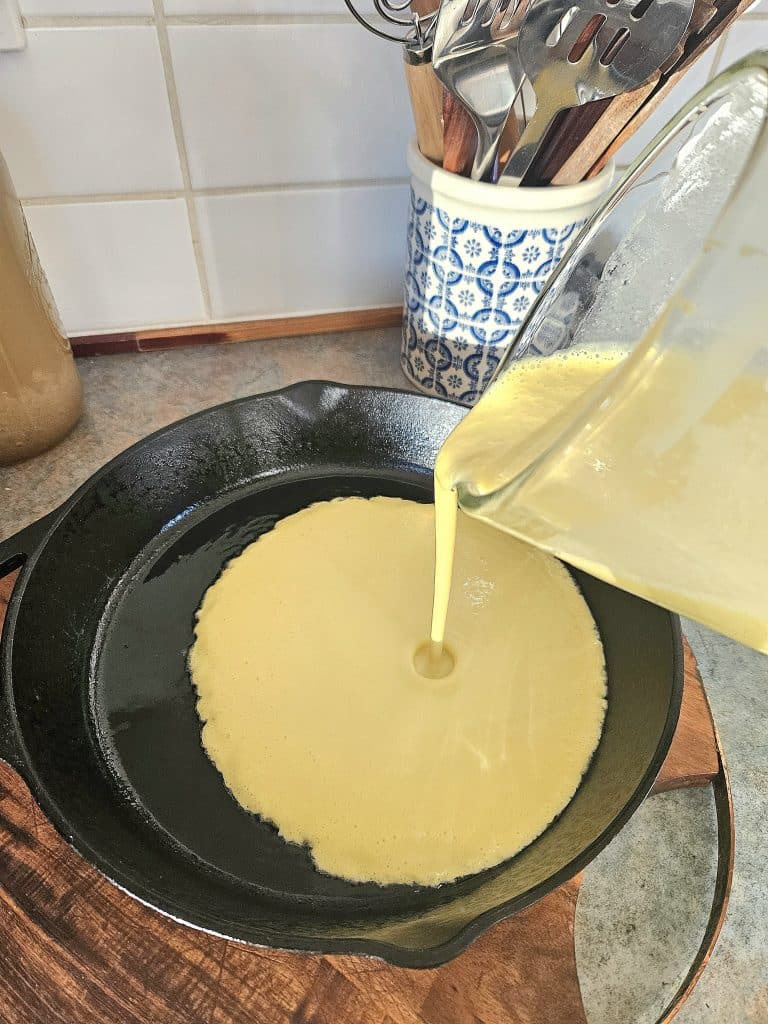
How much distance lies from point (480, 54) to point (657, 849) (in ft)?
2.38

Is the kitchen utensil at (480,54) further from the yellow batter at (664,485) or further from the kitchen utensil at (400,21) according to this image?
the yellow batter at (664,485)

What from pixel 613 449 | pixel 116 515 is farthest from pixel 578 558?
pixel 116 515

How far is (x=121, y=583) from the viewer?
76cm

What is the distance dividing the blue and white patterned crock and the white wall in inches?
5.3

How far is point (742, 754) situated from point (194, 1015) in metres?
0.57

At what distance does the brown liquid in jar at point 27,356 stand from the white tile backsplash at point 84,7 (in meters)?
0.16

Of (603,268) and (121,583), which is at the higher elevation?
(603,268)

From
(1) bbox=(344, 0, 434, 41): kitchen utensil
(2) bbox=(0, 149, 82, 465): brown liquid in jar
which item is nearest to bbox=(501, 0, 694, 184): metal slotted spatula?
(1) bbox=(344, 0, 434, 41): kitchen utensil

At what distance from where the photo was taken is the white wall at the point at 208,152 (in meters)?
0.77

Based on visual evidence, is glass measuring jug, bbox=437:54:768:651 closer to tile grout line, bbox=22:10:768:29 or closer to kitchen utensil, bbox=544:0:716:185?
kitchen utensil, bbox=544:0:716:185

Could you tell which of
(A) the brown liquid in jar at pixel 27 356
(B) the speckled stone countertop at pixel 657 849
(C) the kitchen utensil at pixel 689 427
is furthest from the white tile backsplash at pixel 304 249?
(C) the kitchen utensil at pixel 689 427

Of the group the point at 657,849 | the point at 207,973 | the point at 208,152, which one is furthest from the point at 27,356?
the point at 657,849

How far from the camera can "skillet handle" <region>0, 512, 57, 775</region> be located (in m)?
0.54

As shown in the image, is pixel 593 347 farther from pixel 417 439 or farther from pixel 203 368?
pixel 203 368
